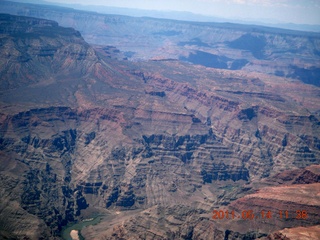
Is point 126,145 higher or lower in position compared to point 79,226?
higher

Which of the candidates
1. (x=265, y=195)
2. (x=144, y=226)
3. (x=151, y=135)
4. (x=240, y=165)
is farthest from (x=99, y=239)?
(x=240, y=165)

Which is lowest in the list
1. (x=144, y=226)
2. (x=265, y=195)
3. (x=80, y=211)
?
(x=80, y=211)

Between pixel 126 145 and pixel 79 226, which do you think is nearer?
pixel 79 226

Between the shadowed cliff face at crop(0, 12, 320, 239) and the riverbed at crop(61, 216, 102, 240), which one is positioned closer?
the shadowed cliff face at crop(0, 12, 320, 239)

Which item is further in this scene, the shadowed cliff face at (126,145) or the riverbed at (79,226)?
the riverbed at (79,226)

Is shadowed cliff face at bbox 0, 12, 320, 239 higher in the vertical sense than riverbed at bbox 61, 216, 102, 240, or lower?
higher

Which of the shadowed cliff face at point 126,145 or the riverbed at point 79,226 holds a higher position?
the shadowed cliff face at point 126,145

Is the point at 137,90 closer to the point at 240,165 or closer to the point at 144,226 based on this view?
the point at 240,165

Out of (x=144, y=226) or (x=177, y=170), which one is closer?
(x=144, y=226)
